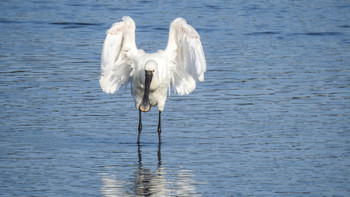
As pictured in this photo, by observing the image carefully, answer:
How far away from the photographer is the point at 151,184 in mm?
8547

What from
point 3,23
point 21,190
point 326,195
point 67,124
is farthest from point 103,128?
point 3,23

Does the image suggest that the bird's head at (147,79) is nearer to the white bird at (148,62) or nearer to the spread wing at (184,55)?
the white bird at (148,62)

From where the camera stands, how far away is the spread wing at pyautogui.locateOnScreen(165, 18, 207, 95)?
36.5ft

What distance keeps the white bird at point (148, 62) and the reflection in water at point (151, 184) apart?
1.79m

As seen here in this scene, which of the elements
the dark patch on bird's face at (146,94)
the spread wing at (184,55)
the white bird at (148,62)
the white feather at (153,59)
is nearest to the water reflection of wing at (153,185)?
the white bird at (148,62)

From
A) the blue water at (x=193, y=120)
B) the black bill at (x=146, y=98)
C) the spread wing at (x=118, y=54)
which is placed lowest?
the blue water at (x=193, y=120)

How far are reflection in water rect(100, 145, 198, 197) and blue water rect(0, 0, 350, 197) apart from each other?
1cm

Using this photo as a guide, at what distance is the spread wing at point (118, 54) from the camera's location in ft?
35.4

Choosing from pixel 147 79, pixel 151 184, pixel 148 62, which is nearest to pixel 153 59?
pixel 148 62

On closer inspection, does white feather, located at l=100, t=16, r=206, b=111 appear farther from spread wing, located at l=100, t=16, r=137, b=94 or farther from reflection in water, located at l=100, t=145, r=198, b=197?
reflection in water, located at l=100, t=145, r=198, b=197

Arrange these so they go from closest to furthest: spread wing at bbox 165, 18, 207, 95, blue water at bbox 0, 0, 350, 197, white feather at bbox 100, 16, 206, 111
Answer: blue water at bbox 0, 0, 350, 197
white feather at bbox 100, 16, 206, 111
spread wing at bbox 165, 18, 207, 95

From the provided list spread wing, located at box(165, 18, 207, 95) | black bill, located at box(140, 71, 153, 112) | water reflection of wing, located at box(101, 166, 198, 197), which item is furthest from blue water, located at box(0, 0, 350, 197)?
spread wing, located at box(165, 18, 207, 95)

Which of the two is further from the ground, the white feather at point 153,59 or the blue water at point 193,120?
the white feather at point 153,59

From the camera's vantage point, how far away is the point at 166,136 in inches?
432
